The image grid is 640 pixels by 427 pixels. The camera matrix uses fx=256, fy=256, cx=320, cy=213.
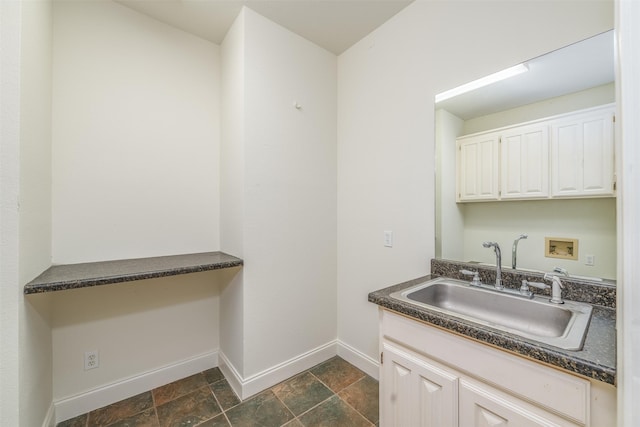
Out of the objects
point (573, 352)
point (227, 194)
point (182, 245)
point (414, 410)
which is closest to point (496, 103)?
point (573, 352)

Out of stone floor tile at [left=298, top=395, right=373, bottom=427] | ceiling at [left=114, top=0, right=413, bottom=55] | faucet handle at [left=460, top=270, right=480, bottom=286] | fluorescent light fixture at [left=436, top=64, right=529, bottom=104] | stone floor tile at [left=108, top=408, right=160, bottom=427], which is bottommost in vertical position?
stone floor tile at [left=298, top=395, right=373, bottom=427]

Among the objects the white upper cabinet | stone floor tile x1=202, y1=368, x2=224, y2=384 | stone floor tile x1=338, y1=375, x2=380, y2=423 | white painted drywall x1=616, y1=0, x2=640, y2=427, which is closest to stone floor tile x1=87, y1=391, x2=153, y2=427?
stone floor tile x1=202, y1=368, x2=224, y2=384

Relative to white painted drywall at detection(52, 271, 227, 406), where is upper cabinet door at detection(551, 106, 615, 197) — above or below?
above

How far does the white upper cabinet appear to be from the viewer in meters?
1.07

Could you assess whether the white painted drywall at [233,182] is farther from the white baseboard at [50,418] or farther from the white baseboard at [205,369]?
the white baseboard at [50,418]

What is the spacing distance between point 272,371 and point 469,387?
4.55ft

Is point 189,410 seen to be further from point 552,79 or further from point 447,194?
point 552,79

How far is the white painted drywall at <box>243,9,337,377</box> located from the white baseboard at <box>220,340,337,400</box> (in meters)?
0.04

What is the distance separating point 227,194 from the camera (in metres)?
1.98

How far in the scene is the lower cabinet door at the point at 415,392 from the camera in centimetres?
99

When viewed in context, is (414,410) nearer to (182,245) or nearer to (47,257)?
(182,245)

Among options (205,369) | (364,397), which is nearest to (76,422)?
(205,369)

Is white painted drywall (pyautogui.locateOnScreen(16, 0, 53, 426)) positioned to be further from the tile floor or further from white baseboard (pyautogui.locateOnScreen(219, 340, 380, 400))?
white baseboard (pyautogui.locateOnScreen(219, 340, 380, 400))

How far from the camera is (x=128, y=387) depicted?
68.5 inches
